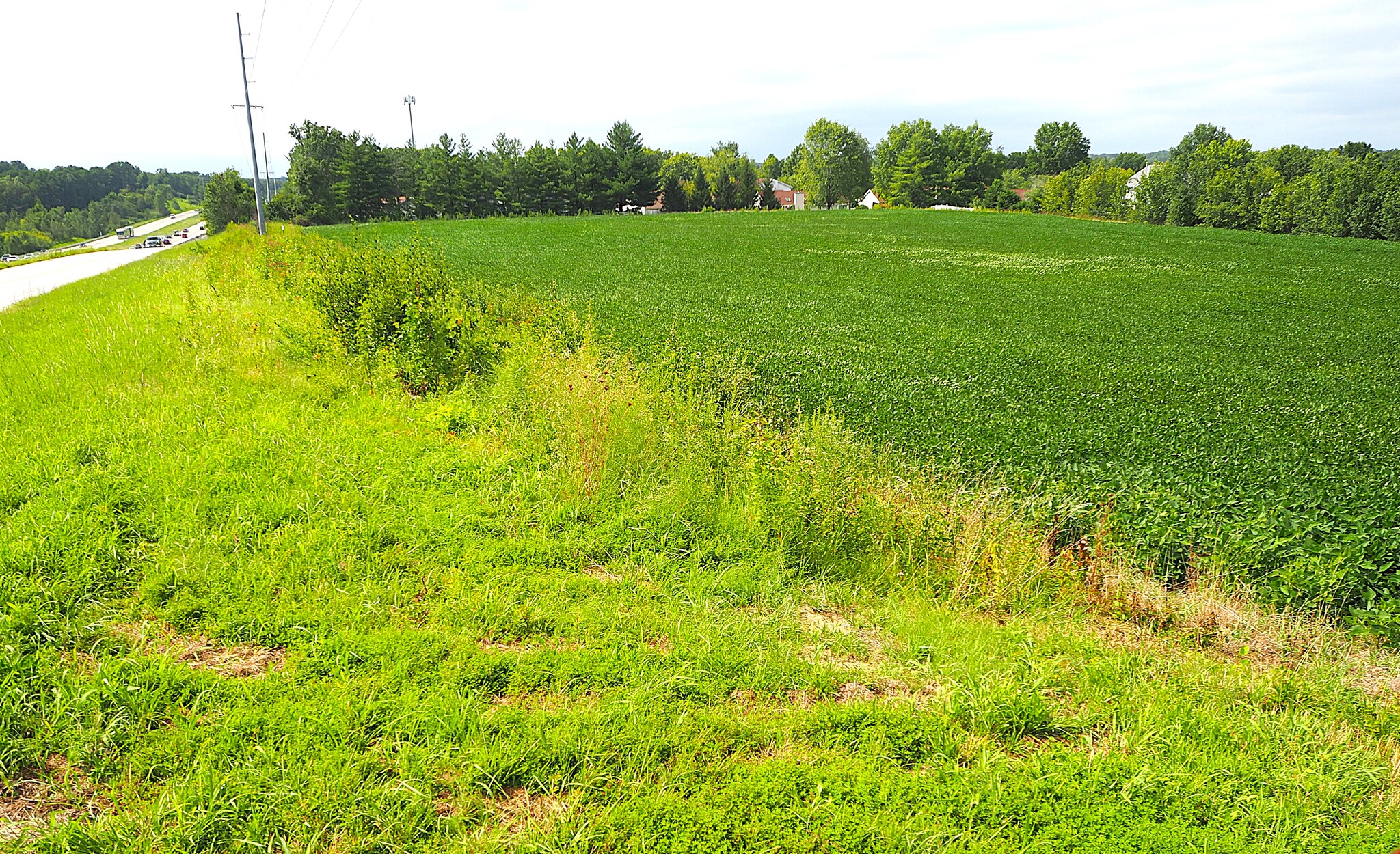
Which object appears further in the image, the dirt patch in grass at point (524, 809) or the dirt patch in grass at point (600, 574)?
the dirt patch in grass at point (600, 574)

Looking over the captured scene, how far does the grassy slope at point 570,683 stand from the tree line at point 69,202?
10741cm

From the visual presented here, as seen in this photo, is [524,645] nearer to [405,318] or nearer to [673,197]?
[405,318]

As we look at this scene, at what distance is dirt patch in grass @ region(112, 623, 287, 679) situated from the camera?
369 centimetres

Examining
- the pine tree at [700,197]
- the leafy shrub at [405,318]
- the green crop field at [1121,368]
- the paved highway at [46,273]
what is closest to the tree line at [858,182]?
the pine tree at [700,197]

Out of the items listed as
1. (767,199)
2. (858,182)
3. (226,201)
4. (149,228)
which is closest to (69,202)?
(149,228)

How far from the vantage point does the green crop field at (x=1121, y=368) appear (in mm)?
5480

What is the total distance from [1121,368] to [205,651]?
1142cm

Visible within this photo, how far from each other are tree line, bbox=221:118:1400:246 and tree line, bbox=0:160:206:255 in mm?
42799

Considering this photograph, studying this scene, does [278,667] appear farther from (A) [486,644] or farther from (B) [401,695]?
(A) [486,644]

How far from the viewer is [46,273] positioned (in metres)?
25.1

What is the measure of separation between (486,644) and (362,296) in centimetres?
817

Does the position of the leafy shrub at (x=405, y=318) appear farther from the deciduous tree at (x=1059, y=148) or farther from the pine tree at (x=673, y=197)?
the deciduous tree at (x=1059, y=148)

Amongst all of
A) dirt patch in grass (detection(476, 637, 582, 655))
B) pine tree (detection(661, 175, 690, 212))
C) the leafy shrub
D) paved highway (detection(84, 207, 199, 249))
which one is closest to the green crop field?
the leafy shrub

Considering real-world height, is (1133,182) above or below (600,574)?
above
